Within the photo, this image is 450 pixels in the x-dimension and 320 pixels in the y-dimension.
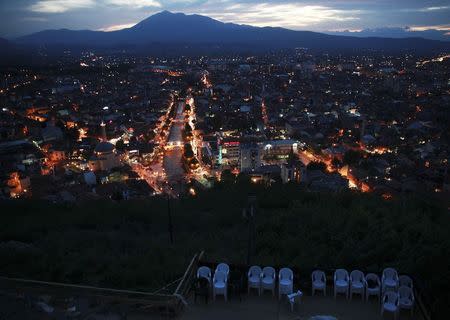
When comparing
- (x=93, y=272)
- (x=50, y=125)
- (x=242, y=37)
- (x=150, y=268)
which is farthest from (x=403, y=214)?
(x=242, y=37)

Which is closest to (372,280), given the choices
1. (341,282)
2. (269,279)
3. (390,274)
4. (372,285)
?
(372,285)

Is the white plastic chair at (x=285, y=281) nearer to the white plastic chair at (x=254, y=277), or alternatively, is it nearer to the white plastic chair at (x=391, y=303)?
the white plastic chair at (x=254, y=277)

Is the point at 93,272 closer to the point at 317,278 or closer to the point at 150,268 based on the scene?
the point at 150,268

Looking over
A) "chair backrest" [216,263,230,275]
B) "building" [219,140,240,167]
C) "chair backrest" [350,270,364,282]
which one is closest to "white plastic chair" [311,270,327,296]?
"chair backrest" [350,270,364,282]

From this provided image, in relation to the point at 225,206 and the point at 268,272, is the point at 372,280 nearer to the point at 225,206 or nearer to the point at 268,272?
the point at 268,272

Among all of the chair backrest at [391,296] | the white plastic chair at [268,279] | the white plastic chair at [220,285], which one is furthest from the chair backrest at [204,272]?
the chair backrest at [391,296]

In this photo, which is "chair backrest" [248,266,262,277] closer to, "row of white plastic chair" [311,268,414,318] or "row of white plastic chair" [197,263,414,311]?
"row of white plastic chair" [197,263,414,311]
